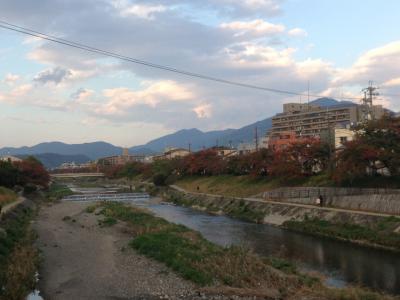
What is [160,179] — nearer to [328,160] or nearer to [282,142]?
[282,142]

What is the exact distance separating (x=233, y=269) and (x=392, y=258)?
414 inches

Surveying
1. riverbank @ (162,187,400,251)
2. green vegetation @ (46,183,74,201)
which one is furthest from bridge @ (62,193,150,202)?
riverbank @ (162,187,400,251)

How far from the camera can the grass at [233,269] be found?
16578 mm

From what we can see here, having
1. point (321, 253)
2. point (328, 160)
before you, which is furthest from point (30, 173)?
point (321, 253)

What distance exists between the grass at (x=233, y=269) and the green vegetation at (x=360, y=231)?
8.97 m

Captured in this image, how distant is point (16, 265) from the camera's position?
1973 centimetres

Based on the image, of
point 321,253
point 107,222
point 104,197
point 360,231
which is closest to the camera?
point 321,253

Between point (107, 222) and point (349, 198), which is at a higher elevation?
point (349, 198)

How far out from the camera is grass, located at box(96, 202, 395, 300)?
16578mm

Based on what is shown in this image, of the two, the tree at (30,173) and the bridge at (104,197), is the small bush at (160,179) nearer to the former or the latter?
the bridge at (104,197)

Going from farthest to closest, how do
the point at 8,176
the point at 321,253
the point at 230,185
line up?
the point at 230,185 < the point at 8,176 < the point at 321,253

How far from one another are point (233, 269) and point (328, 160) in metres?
35.0

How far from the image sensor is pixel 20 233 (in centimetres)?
3006

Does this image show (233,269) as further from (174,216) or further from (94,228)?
(174,216)
